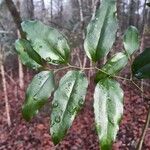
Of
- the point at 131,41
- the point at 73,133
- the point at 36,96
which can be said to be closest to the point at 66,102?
the point at 36,96

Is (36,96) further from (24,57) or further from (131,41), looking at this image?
(131,41)

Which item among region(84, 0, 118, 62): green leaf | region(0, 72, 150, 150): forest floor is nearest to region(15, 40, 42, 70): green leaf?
region(84, 0, 118, 62): green leaf

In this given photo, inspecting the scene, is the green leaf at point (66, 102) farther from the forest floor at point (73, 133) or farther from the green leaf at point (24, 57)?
the forest floor at point (73, 133)

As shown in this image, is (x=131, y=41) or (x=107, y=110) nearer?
(x=107, y=110)

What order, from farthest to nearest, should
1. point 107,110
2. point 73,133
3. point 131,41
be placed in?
point 73,133 → point 131,41 → point 107,110

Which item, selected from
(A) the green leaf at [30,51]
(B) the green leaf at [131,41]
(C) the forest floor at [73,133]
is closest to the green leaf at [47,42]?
(A) the green leaf at [30,51]
